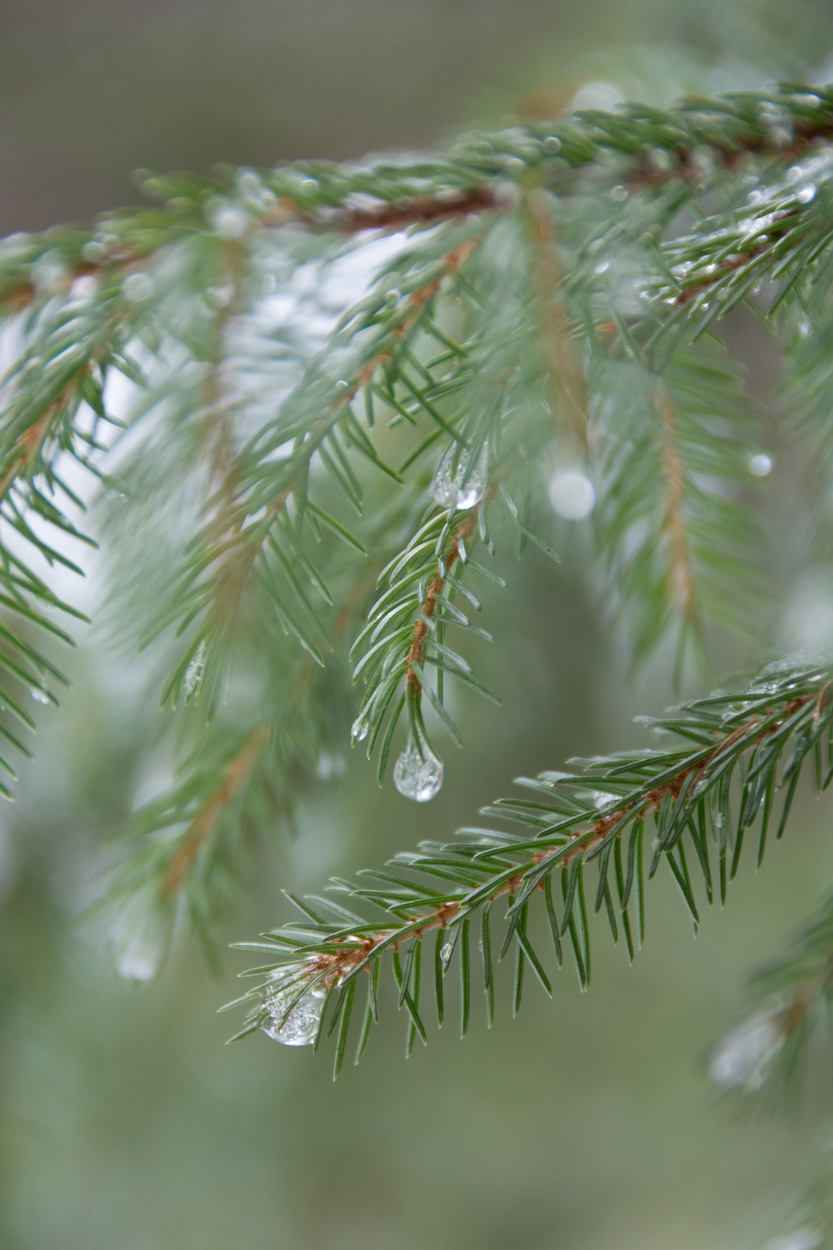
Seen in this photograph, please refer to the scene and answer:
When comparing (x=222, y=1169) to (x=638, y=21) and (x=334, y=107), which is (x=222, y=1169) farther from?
(x=334, y=107)

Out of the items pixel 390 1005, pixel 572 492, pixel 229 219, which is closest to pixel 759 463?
pixel 572 492

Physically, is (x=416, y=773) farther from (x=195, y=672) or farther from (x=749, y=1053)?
(x=749, y=1053)

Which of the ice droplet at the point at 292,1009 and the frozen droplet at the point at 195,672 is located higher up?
the frozen droplet at the point at 195,672

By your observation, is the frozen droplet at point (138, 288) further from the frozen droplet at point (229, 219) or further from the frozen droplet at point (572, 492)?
the frozen droplet at point (572, 492)

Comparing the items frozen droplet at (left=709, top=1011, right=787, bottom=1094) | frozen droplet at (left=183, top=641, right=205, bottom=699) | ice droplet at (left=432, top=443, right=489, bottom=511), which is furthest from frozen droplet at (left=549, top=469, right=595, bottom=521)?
frozen droplet at (left=709, top=1011, right=787, bottom=1094)

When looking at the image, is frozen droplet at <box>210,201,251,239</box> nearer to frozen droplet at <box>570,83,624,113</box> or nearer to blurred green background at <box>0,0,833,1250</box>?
blurred green background at <box>0,0,833,1250</box>

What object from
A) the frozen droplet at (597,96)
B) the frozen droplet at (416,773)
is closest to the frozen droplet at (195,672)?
the frozen droplet at (416,773)
